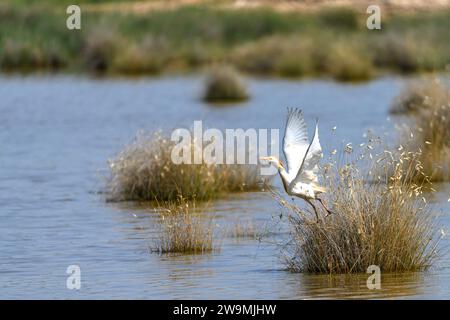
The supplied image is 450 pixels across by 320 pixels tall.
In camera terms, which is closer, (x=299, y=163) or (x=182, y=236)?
(x=299, y=163)

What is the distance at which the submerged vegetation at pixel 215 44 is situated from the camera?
138ft

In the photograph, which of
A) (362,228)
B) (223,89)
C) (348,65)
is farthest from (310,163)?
(348,65)

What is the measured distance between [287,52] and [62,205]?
25.7 meters

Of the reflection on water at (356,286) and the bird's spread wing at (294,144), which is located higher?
the bird's spread wing at (294,144)

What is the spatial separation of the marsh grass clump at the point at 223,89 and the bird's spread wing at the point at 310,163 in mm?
23132

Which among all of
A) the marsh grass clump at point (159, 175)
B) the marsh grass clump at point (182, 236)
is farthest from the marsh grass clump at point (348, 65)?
the marsh grass clump at point (182, 236)

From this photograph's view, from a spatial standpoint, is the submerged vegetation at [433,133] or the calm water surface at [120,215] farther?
the submerged vegetation at [433,133]

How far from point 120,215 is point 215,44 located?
1295 inches

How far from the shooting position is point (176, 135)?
56.0 ft

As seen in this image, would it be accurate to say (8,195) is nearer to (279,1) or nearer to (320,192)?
(320,192)

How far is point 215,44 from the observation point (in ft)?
160

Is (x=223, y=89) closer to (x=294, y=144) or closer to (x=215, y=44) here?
(x=215, y=44)

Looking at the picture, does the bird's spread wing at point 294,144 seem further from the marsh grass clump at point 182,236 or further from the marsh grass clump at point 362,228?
the marsh grass clump at point 182,236
